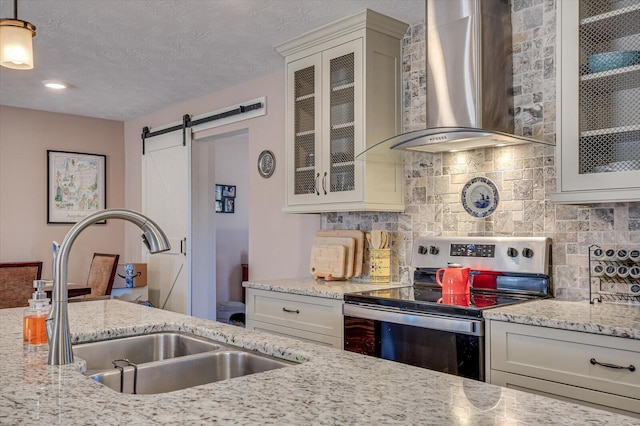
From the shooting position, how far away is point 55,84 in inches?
175

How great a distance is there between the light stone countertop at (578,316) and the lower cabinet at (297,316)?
91 centimetres

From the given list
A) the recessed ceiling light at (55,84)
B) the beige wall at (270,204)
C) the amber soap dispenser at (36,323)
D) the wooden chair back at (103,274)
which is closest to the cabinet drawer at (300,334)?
the beige wall at (270,204)

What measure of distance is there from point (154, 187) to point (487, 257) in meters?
3.79

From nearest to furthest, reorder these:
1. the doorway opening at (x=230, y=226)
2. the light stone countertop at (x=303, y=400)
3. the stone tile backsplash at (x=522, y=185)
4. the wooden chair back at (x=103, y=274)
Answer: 1. the light stone countertop at (x=303, y=400)
2. the stone tile backsplash at (x=522, y=185)
3. the wooden chair back at (x=103, y=274)
4. the doorway opening at (x=230, y=226)

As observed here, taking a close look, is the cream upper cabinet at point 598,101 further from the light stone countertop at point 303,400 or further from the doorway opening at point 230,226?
the doorway opening at point 230,226

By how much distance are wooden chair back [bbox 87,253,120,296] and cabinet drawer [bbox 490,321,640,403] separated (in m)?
3.56

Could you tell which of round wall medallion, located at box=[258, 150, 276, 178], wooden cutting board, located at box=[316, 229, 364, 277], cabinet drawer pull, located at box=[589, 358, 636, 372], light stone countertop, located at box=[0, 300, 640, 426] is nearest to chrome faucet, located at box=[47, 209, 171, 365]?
light stone countertop, located at box=[0, 300, 640, 426]

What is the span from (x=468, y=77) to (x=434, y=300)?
3.48ft

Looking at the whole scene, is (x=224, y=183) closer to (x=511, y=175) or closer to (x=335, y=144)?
(x=335, y=144)

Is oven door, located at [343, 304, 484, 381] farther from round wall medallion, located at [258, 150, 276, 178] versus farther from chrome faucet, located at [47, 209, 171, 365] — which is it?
round wall medallion, located at [258, 150, 276, 178]

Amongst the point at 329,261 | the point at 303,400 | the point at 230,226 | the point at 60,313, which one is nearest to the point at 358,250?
the point at 329,261

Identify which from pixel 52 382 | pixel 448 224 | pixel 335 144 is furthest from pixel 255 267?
pixel 52 382

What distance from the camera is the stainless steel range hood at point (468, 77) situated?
2541 mm

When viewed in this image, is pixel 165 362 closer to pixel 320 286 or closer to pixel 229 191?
pixel 320 286
